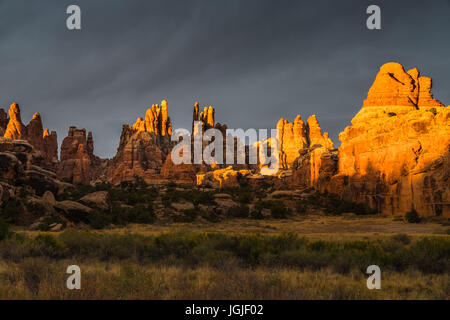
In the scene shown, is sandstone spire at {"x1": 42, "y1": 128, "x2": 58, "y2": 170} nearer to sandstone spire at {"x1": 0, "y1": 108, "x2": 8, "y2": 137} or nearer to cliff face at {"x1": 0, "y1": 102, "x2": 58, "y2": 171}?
cliff face at {"x1": 0, "y1": 102, "x2": 58, "y2": 171}

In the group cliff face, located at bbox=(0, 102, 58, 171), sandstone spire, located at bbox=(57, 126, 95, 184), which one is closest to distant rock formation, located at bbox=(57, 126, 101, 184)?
sandstone spire, located at bbox=(57, 126, 95, 184)

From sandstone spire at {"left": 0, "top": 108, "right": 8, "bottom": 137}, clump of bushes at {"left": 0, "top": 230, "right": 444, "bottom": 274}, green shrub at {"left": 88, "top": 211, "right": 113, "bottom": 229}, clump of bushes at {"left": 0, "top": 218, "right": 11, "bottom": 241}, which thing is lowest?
green shrub at {"left": 88, "top": 211, "right": 113, "bottom": 229}

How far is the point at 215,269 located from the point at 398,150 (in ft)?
103

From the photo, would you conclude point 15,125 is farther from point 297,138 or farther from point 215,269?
point 215,269

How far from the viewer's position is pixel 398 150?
1277 inches

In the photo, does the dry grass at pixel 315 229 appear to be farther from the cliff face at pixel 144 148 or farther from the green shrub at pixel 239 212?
the cliff face at pixel 144 148

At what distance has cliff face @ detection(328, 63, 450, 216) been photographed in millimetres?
27484

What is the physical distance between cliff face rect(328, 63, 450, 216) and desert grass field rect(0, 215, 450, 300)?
19.9 meters

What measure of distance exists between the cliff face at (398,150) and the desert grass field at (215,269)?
65.3 feet

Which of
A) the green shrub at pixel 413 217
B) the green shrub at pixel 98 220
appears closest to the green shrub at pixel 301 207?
the green shrub at pixel 413 217

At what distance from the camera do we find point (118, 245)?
11.1 metres

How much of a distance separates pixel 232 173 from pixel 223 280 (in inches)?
2786
